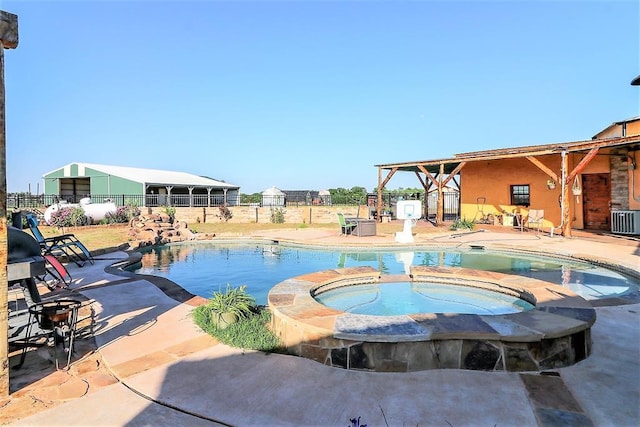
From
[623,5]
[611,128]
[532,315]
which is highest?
[623,5]

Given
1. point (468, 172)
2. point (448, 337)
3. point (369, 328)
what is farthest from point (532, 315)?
point (468, 172)

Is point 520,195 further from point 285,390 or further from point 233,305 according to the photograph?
point 285,390

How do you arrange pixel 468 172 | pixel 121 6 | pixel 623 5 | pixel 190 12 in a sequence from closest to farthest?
pixel 623 5
pixel 121 6
pixel 190 12
pixel 468 172

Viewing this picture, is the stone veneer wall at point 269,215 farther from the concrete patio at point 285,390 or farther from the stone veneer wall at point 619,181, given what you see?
the concrete patio at point 285,390

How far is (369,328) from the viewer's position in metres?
3.26

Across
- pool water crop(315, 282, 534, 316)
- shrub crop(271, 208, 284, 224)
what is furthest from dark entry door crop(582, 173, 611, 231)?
shrub crop(271, 208, 284, 224)

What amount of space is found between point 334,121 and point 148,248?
729 inches

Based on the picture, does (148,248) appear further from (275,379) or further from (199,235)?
(275,379)

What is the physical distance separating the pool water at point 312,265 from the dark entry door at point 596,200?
6.70m

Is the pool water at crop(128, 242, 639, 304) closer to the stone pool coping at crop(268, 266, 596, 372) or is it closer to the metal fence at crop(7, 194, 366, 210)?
the stone pool coping at crop(268, 266, 596, 372)

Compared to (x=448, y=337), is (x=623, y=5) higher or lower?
higher

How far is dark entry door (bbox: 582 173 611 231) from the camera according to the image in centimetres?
1316

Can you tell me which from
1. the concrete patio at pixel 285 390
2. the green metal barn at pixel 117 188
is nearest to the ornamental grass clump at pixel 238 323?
the concrete patio at pixel 285 390

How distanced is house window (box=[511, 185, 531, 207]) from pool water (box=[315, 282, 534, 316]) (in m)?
12.2
